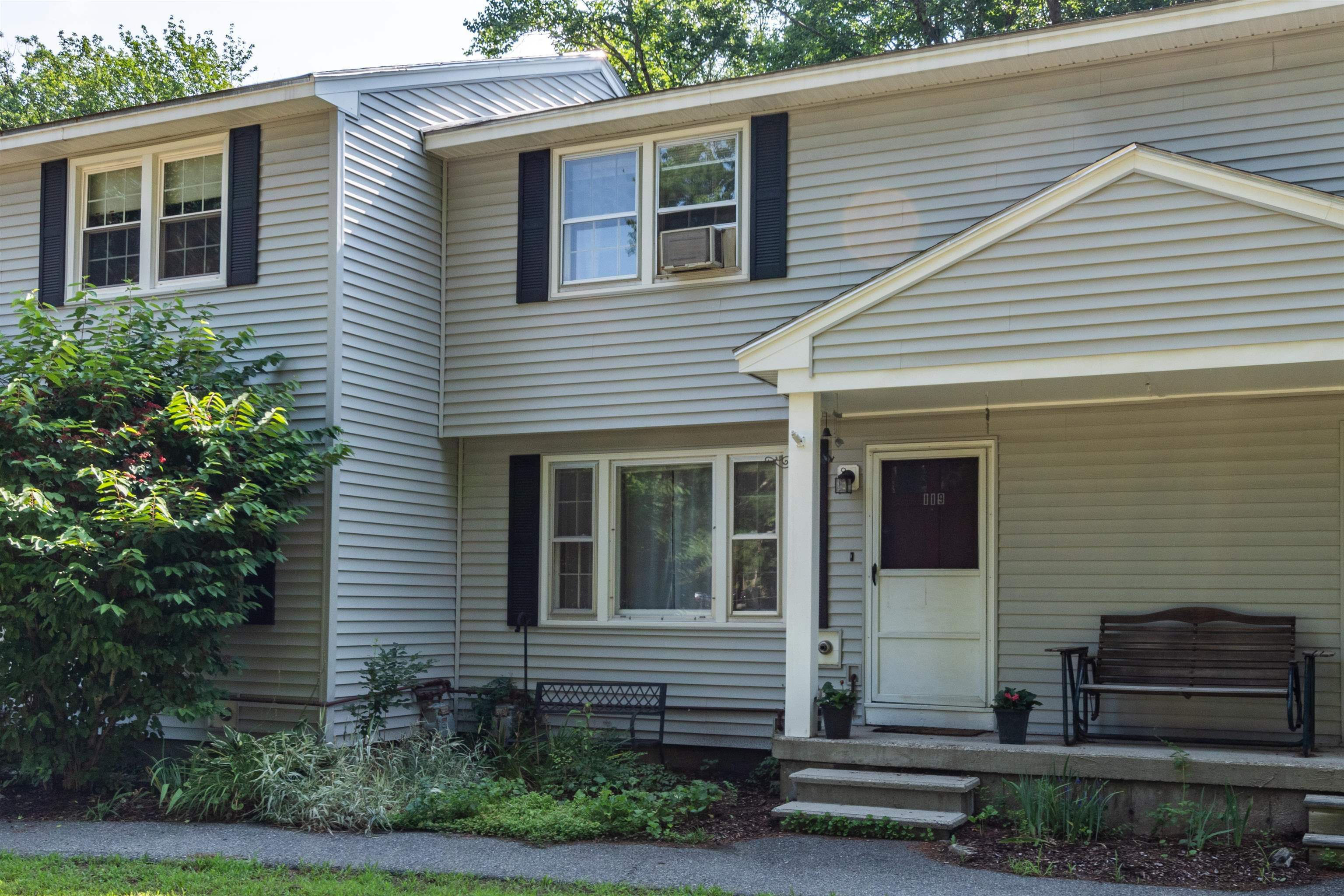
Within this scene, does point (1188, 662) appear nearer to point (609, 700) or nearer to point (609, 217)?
point (609, 700)

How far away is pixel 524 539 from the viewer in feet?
35.1

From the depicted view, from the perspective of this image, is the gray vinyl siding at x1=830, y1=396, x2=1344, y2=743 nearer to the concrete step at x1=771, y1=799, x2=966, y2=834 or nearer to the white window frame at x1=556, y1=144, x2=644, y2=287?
the concrete step at x1=771, y1=799, x2=966, y2=834

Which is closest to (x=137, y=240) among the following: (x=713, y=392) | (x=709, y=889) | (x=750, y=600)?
(x=713, y=392)

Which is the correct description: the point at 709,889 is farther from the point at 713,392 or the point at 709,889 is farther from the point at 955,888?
the point at 713,392

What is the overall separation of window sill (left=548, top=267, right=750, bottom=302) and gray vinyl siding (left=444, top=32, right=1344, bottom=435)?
4cm

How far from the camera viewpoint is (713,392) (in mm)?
9898

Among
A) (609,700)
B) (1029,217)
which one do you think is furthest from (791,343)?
(609,700)

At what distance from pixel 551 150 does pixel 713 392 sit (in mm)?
2721

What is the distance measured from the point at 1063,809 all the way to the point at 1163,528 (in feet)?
8.17

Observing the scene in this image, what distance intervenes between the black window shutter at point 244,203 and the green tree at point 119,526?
1037 millimetres

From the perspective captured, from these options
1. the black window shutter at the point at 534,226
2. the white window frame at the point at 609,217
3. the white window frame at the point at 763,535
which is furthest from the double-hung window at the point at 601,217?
the white window frame at the point at 763,535

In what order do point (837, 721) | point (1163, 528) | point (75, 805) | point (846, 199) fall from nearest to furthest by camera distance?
point (837, 721), point (75, 805), point (1163, 528), point (846, 199)

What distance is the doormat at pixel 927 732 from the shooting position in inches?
350

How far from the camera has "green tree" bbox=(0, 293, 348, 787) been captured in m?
8.20
